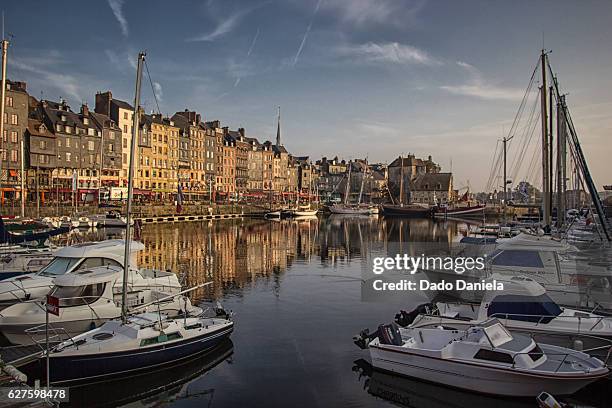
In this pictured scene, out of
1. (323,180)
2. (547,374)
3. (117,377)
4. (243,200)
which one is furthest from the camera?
(323,180)

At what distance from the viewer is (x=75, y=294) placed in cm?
1852

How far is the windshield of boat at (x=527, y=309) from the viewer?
16.5 meters

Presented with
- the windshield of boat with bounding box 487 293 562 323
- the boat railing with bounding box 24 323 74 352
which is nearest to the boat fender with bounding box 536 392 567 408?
the windshield of boat with bounding box 487 293 562 323

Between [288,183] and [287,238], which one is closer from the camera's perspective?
[287,238]

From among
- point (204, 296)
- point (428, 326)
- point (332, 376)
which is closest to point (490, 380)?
point (428, 326)

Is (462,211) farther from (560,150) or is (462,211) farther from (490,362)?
(490,362)

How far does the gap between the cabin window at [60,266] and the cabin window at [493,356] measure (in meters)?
16.7

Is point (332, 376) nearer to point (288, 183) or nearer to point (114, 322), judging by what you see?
point (114, 322)

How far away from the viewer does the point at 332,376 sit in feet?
53.7

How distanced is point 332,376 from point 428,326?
408 centimetres

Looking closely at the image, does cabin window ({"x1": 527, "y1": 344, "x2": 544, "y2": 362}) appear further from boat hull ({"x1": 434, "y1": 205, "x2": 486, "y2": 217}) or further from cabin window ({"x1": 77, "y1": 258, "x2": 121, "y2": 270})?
boat hull ({"x1": 434, "y1": 205, "x2": 486, "y2": 217})

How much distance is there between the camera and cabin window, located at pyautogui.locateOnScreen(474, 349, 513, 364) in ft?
45.7

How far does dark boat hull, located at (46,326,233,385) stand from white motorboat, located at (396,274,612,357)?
859 cm

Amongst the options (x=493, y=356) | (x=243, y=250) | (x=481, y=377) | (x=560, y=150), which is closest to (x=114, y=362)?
(x=481, y=377)
